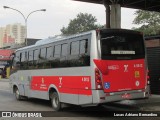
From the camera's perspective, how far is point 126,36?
40.4 feet

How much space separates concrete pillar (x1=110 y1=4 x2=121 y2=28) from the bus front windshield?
8.43 meters

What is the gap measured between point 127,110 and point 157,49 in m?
5.76

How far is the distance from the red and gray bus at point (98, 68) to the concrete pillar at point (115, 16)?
7.43m

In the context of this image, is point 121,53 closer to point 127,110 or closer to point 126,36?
point 126,36

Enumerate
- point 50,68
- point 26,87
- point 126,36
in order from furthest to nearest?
point 26,87, point 50,68, point 126,36

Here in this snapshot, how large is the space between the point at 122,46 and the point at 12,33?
12508 centimetres

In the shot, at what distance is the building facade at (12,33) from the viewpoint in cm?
13038

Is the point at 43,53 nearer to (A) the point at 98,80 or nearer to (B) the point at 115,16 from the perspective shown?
(A) the point at 98,80

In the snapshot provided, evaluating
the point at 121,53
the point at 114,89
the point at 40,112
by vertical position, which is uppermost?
the point at 121,53

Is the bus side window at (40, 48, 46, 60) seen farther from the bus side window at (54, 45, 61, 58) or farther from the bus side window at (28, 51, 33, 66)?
the bus side window at (28, 51, 33, 66)

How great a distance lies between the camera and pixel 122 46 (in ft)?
39.8

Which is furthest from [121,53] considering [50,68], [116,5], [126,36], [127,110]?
[116,5]

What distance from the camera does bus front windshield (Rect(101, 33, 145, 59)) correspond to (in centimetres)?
1173

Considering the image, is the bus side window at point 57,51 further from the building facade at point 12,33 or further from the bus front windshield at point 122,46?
the building facade at point 12,33
